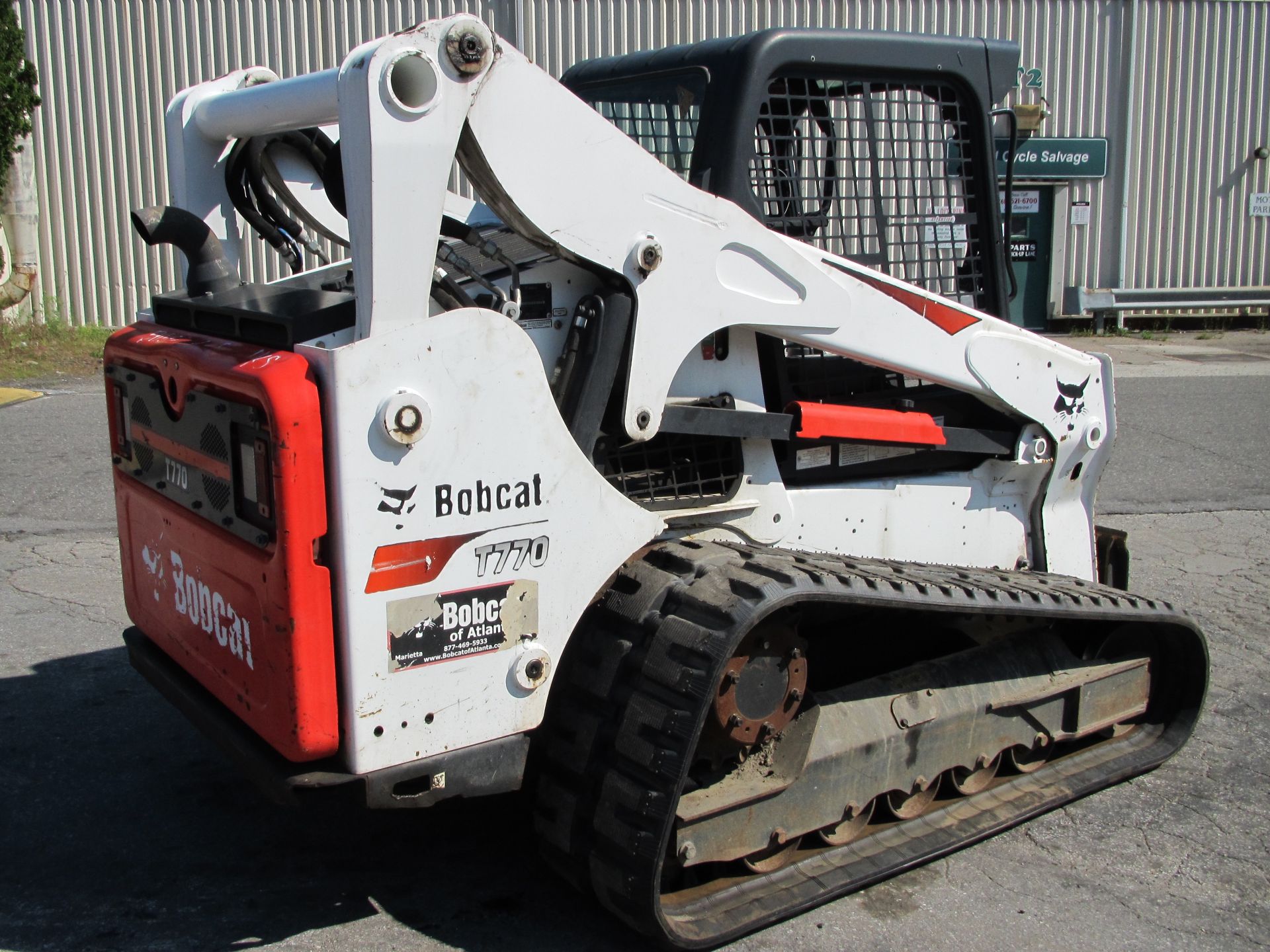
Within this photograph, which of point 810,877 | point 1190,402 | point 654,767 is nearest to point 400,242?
point 654,767

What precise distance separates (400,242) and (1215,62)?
15973mm

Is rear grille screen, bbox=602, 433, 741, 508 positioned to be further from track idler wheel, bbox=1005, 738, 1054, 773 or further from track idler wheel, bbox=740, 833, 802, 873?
track idler wheel, bbox=1005, 738, 1054, 773

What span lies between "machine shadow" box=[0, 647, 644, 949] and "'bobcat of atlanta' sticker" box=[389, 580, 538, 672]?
80 centimetres

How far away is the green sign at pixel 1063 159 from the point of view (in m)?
15.3

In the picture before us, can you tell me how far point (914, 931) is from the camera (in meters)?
3.14

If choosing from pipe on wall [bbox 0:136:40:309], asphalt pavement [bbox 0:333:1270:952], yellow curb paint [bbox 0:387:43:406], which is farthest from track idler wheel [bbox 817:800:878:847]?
pipe on wall [bbox 0:136:40:309]

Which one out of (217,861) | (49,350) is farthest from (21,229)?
(217,861)

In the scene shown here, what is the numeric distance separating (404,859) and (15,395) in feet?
26.4

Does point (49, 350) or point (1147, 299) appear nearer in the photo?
point (49, 350)

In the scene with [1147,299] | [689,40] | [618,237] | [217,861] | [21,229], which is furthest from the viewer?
[1147,299]

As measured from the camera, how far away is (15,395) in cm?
1002

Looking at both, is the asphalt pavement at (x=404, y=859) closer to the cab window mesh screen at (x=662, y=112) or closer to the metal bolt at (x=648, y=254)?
the metal bolt at (x=648, y=254)

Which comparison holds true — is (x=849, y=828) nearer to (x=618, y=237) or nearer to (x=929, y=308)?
(x=929, y=308)

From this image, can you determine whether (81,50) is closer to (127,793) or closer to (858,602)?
(127,793)
